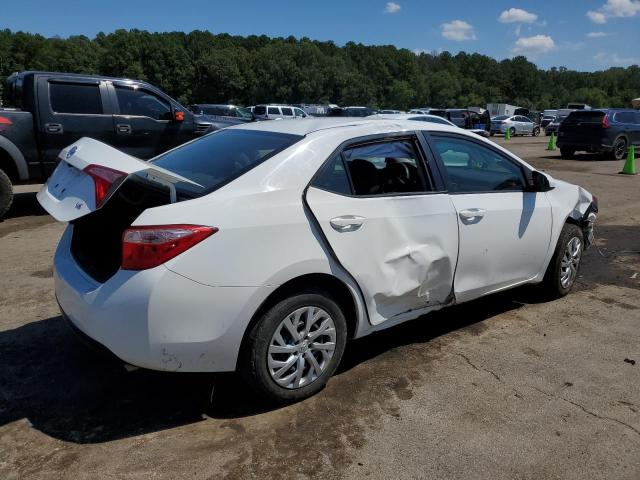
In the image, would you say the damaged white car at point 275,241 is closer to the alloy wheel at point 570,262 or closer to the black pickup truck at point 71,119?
the alloy wheel at point 570,262

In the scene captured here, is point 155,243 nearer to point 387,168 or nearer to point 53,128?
point 387,168

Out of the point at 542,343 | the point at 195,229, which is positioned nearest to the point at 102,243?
the point at 195,229

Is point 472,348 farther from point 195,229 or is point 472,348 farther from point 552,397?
point 195,229

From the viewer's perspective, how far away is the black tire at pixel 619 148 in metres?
18.2

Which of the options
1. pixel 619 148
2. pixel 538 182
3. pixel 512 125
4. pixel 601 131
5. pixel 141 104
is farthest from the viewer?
pixel 512 125

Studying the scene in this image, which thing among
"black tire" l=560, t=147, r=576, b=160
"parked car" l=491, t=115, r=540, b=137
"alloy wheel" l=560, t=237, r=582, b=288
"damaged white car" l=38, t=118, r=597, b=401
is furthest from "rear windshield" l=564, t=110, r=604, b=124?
"parked car" l=491, t=115, r=540, b=137

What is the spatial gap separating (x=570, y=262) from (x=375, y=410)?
2.72 meters

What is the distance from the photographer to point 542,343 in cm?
407

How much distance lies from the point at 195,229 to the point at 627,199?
10.6 meters

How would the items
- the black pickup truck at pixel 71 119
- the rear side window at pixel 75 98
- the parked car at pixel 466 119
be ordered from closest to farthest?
the black pickup truck at pixel 71 119 → the rear side window at pixel 75 98 → the parked car at pixel 466 119

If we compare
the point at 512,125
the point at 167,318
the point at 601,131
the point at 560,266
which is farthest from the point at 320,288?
the point at 512,125

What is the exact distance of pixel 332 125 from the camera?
11.6 feet

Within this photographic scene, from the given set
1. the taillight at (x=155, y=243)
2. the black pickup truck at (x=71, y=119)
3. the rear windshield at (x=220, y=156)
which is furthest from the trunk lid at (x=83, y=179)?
the black pickup truck at (x=71, y=119)

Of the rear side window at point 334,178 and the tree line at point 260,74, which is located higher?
the tree line at point 260,74
